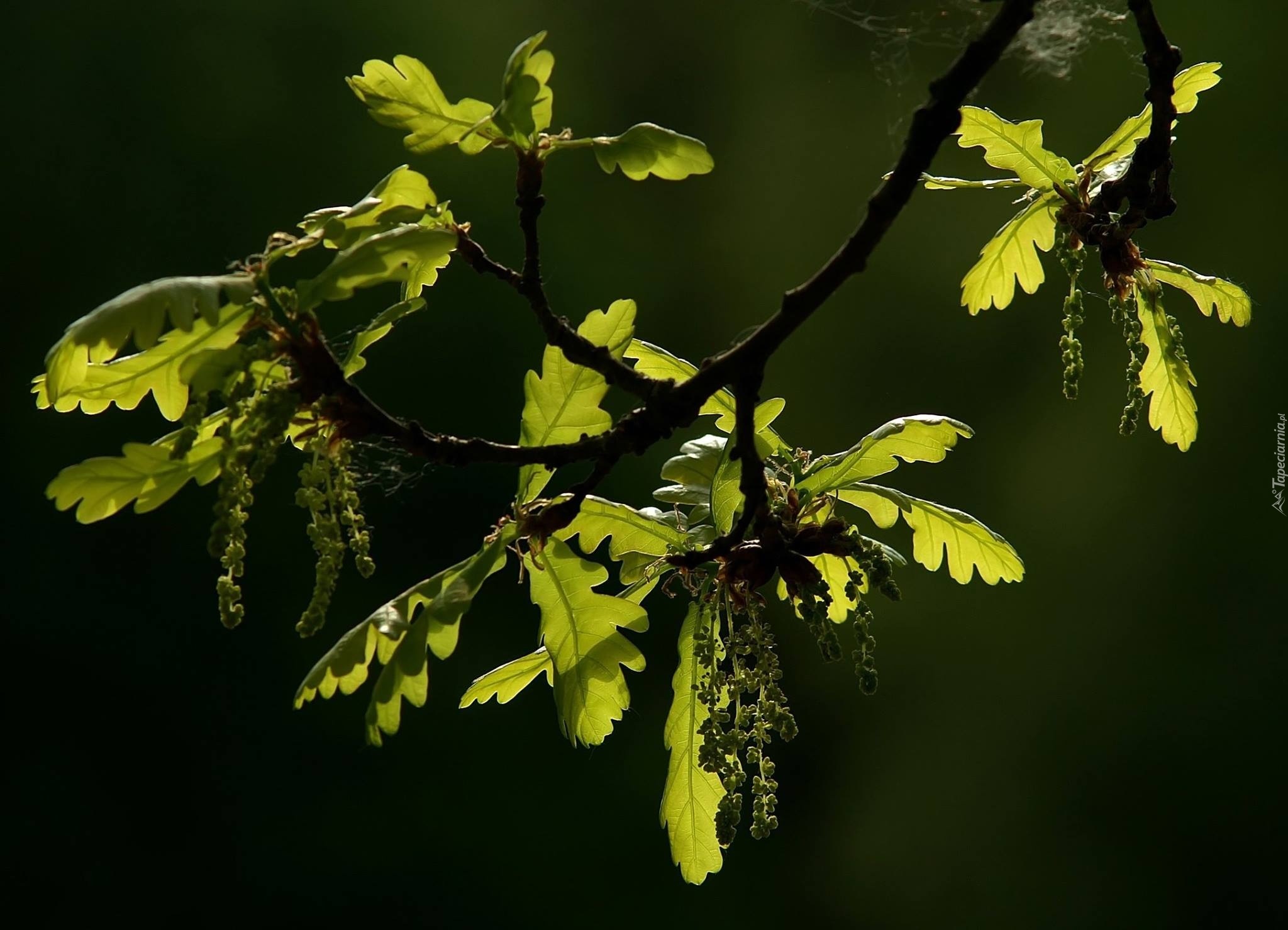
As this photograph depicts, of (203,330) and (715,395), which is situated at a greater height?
(203,330)

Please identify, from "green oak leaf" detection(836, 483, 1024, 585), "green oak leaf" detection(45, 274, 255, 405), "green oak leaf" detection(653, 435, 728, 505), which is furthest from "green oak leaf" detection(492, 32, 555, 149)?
A: "green oak leaf" detection(836, 483, 1024, 585)

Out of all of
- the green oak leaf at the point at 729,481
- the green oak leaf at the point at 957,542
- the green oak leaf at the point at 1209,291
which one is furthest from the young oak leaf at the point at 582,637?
the green oak leaf at the point at 1209,291

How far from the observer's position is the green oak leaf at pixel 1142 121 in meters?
1.02

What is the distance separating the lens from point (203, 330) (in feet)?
2.40

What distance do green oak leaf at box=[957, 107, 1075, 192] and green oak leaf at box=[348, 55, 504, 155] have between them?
0.44m

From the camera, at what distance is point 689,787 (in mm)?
1021

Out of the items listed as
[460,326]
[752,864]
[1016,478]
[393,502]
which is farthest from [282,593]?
[1016,478]

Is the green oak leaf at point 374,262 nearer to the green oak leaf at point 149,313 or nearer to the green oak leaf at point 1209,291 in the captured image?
the green oak leaf at point 149,313

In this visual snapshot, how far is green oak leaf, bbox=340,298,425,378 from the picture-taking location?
81cm

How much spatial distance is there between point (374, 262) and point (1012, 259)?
0.69m

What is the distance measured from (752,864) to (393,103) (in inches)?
122

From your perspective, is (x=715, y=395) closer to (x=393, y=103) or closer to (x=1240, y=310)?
(x=393, y=103)

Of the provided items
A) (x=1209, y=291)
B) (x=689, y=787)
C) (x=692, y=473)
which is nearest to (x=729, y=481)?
(x=692, y=473)

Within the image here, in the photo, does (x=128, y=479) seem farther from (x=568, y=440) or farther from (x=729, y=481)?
(x=729, y=481)
